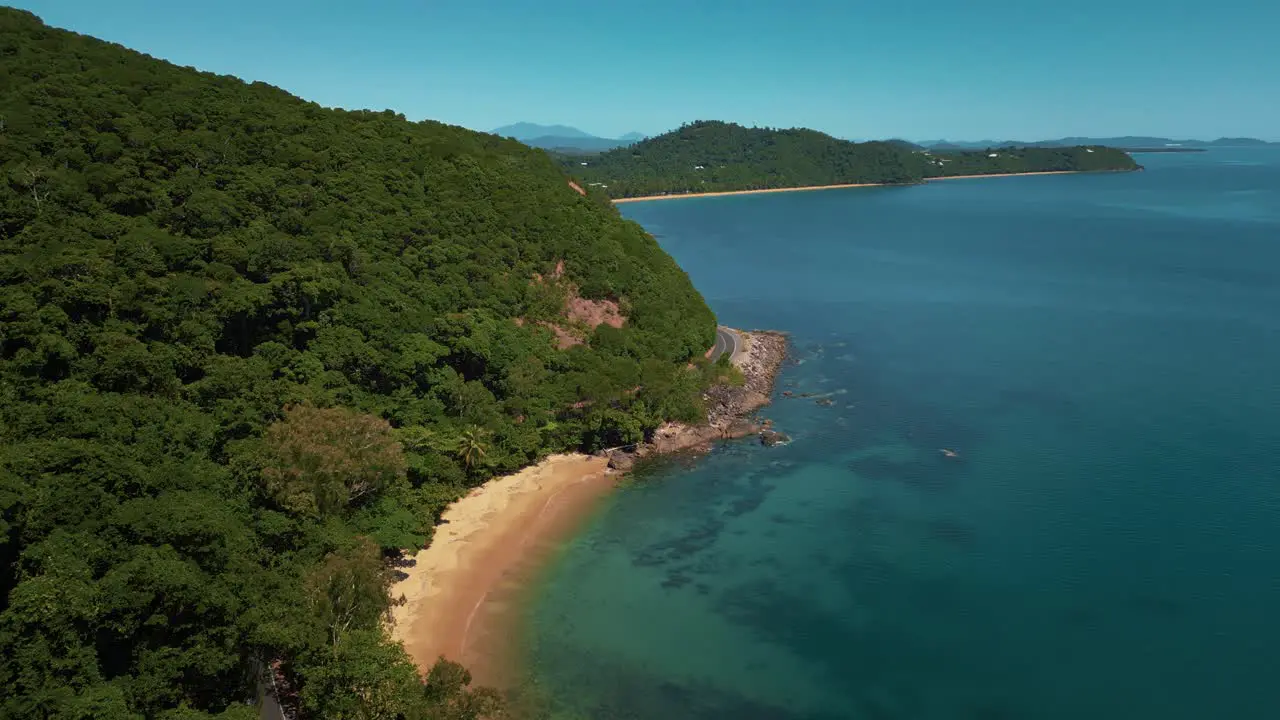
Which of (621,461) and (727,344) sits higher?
(727,344)

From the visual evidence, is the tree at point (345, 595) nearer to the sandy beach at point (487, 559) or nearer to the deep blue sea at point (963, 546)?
the sandy beach at point (487, 559)

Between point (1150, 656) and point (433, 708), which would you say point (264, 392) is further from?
point (1150, 656)

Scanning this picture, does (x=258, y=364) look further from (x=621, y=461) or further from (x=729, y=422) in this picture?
(x=729, y=422)

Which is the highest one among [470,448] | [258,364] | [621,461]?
[258,364]

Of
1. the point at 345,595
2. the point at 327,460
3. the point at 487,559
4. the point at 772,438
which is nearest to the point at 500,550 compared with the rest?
the point at 487,559

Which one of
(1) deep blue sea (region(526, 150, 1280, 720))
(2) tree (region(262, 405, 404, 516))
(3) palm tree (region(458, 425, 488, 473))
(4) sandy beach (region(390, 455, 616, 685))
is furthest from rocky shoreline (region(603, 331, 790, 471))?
(2) tree (region(262, 405, 404, 516))

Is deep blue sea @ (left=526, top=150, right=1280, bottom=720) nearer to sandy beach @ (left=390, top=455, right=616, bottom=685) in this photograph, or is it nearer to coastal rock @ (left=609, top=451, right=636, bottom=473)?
coastal rock @ (left=609, top=451, right=636, bottom=473)

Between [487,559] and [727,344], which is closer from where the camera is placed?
[487,559]

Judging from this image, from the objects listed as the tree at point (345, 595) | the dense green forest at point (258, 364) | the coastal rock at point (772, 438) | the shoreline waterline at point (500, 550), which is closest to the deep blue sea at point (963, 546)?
the coastal rock at point (772, 438)
